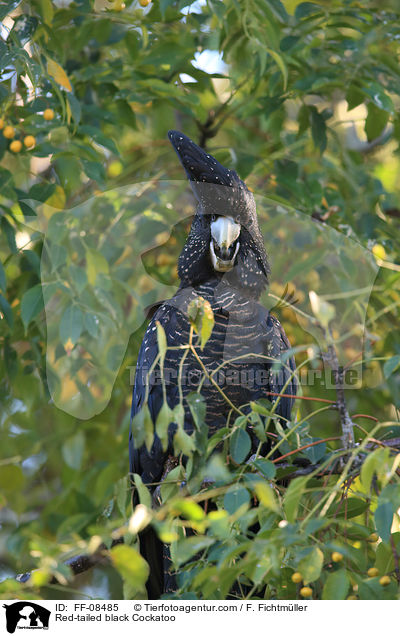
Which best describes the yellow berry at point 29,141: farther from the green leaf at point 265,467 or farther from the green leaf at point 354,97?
the green leaf at point 265,467

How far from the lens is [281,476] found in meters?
1.54

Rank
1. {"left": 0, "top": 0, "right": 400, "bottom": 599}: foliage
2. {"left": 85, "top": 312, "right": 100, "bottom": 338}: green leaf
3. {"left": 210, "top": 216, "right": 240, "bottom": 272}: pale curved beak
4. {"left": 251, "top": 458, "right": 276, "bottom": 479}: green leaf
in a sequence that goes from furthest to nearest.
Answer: {"left": 210, "top": 216, "right": 240, "bottom": 272}: pale curved beak
{"left": 85, "top": 312, "right": 100, "bottom": 338}: green leaf
{"left": 0, "top": 0, "right": 400, "bottom": 599}: foliage
{"left": 251, "top": 458, "right": 276, "bottom": 479}: green leaf

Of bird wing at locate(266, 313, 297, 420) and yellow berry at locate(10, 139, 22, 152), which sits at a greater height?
→ yellow berry at locate(10, 139, 22, 152)

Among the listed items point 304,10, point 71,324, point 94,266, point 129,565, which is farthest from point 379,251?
point 129,565

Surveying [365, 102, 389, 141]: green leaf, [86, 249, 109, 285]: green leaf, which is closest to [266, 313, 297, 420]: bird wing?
[86, 249, 109, 285]: green leaf

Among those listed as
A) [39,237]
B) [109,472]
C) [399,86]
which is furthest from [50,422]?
[399,86]

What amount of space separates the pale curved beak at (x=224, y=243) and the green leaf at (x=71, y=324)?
0.44 meters

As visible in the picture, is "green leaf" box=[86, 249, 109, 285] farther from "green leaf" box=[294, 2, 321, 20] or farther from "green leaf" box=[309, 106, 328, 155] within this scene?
"green leaf" box=[294, 2, 321, 20]

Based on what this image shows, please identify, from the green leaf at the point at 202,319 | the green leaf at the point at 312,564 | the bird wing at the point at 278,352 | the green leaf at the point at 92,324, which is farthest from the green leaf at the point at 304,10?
the green leaf at the point at 312,564

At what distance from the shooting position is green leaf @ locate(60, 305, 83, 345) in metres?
1.88

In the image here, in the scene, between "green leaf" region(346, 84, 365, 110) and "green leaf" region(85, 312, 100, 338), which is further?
"green leaf" region(346, 84, 365, 110)

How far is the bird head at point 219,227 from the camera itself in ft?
6.64
